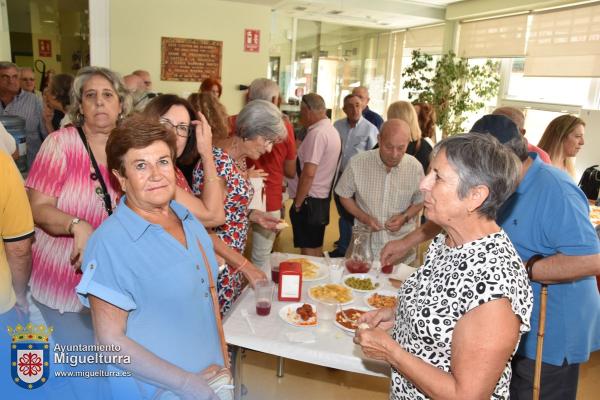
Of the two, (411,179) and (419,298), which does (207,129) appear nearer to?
(419,298)

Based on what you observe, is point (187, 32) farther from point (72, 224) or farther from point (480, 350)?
point (480, 350)

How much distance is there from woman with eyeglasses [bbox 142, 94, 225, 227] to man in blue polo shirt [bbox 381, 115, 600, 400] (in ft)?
3.66

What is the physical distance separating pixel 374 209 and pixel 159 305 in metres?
1.91

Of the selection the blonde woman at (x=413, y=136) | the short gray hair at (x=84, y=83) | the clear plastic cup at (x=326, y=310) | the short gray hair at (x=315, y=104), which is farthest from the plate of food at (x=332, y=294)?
the short gray hair at (x=315, y=104)

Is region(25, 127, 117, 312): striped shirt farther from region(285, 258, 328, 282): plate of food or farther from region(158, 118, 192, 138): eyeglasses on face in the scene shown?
region(285, 258, 328, 282): plate of food

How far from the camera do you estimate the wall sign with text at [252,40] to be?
6.12m

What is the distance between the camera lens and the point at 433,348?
4.03 feet

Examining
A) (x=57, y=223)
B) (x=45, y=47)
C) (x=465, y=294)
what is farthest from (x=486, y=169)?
(x=45, y=47)

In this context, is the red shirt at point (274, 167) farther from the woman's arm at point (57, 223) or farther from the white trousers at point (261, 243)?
the woman's arm at point (57, 223)

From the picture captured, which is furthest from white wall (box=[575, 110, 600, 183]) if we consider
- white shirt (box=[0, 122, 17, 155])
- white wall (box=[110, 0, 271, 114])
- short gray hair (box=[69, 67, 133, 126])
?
white shirt (box=[0, 122, 17, 155])

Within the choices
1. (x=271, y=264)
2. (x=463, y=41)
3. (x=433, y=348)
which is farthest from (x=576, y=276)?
(x=463, y=41)

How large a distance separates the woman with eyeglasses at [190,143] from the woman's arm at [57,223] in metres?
0.37

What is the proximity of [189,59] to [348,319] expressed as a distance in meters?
5.00

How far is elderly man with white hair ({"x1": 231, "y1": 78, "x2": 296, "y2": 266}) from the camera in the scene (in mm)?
3273
